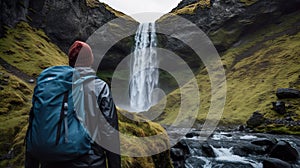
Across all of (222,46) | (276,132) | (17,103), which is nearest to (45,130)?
(17,103)

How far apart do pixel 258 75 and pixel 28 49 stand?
50478mm

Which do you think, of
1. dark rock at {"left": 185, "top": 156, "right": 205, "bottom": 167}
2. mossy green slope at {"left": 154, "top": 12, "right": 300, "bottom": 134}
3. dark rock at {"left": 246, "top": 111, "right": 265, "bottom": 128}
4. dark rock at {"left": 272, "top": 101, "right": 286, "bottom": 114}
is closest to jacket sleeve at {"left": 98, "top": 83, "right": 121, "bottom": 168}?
dark rock at {"left": 185, "top": 156, "right": 205, "bottom": 167}

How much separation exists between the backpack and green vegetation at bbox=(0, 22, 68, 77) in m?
38.2

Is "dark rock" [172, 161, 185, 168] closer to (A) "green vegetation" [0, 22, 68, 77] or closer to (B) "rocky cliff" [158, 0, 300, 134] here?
(B) "rocky cliff" [158, 0, 300, 134]

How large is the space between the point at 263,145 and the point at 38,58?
41823mm

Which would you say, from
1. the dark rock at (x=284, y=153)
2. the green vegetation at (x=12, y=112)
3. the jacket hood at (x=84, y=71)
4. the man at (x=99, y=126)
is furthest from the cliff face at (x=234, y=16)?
the man at (x=99, y=126)

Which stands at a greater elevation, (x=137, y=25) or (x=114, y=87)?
(x=137, y=25)

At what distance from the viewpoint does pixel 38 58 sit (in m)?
46.3

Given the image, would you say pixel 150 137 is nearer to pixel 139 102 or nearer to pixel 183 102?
pixel 183 102

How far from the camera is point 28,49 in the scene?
47844mm

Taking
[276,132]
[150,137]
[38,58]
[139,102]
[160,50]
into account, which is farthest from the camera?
[160,50]

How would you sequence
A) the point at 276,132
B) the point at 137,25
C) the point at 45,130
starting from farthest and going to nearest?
the point at 137,25 → the point at 276,132 → the point at 45,130

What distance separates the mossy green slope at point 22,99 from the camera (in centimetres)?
784

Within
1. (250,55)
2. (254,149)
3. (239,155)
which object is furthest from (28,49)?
(250,55)
